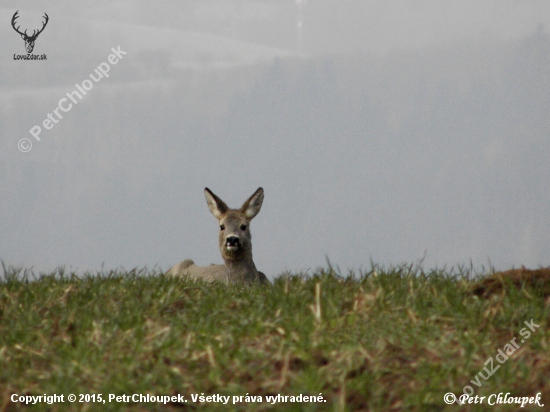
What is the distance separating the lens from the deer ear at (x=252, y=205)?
12533 millimetres

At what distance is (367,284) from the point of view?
24.8ft

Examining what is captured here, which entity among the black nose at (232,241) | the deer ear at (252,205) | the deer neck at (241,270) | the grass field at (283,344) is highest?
the deer ear at (252,205)

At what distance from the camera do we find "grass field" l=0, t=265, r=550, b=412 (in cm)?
541

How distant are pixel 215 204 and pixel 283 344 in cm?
684

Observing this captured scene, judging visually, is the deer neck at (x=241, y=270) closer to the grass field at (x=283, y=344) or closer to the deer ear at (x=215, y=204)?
the deer ear at (x=215, y=204)

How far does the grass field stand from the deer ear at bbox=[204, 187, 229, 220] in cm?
447

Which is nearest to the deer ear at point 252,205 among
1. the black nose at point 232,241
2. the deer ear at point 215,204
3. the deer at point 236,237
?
the deer at point 236,237

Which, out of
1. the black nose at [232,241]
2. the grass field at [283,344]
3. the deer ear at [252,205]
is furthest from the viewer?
the deer ear at [252,205]

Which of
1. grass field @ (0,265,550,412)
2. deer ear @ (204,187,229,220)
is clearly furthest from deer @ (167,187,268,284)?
grass field @ (0,265,550,412)

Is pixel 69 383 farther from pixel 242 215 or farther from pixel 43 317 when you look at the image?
pixel 242 215

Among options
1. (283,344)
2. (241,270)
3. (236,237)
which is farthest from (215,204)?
(283,344)

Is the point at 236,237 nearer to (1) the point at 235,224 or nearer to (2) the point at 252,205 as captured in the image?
(1) the point at 235,224

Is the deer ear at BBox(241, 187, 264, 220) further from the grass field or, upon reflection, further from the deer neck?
the grass field

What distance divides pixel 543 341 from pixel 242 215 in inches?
272
